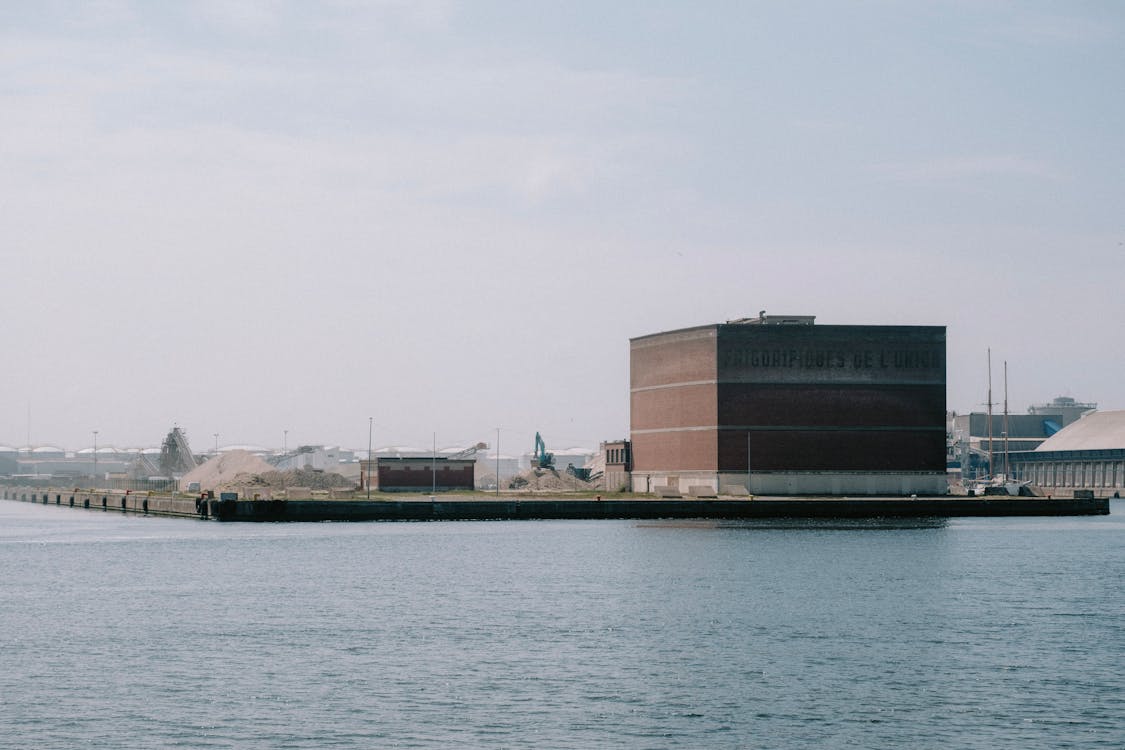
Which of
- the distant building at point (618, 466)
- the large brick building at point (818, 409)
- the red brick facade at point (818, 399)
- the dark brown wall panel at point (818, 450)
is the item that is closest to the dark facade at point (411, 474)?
the distant building at point (618, 466)

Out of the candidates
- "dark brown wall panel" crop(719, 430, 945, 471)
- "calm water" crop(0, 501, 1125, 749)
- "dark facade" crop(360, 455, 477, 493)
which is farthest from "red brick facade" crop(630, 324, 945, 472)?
"calm water" crop(0, 501, 1125, 749)

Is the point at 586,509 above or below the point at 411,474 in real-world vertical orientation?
below

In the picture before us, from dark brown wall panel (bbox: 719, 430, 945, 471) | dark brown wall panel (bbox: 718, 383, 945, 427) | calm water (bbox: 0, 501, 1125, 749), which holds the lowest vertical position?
calm water (bbox: 0, 501, 1125, 749)

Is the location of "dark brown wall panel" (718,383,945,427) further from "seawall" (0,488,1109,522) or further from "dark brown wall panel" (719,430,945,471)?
"seawall" (0,488,1109,522)

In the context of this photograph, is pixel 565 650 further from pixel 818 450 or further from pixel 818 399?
pixel 818 399

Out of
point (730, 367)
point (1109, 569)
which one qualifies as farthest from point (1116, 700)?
point (730, 367)

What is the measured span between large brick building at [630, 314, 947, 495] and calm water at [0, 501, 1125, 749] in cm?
5725

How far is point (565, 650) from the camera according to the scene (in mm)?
53312

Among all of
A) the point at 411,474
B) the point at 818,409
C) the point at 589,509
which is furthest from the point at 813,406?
the point at 411,474

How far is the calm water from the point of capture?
40.2m

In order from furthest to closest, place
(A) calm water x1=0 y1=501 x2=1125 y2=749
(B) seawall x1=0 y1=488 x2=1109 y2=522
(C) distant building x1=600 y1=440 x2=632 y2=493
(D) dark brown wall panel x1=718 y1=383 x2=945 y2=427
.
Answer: (C) distant building x1=600 y1=440 x2=632 y2=493
(D) dark brown wall panel x1=718 y1=383 x2=945 y2=427
(B) seawall x1=0 y1=488 x2=1109 y2=522
(A) calm water x1=0 y1=501 x2=1125 y2=749

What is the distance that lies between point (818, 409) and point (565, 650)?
360ft

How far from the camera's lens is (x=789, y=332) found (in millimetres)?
160250

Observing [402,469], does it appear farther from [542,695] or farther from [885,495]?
[542,695]
